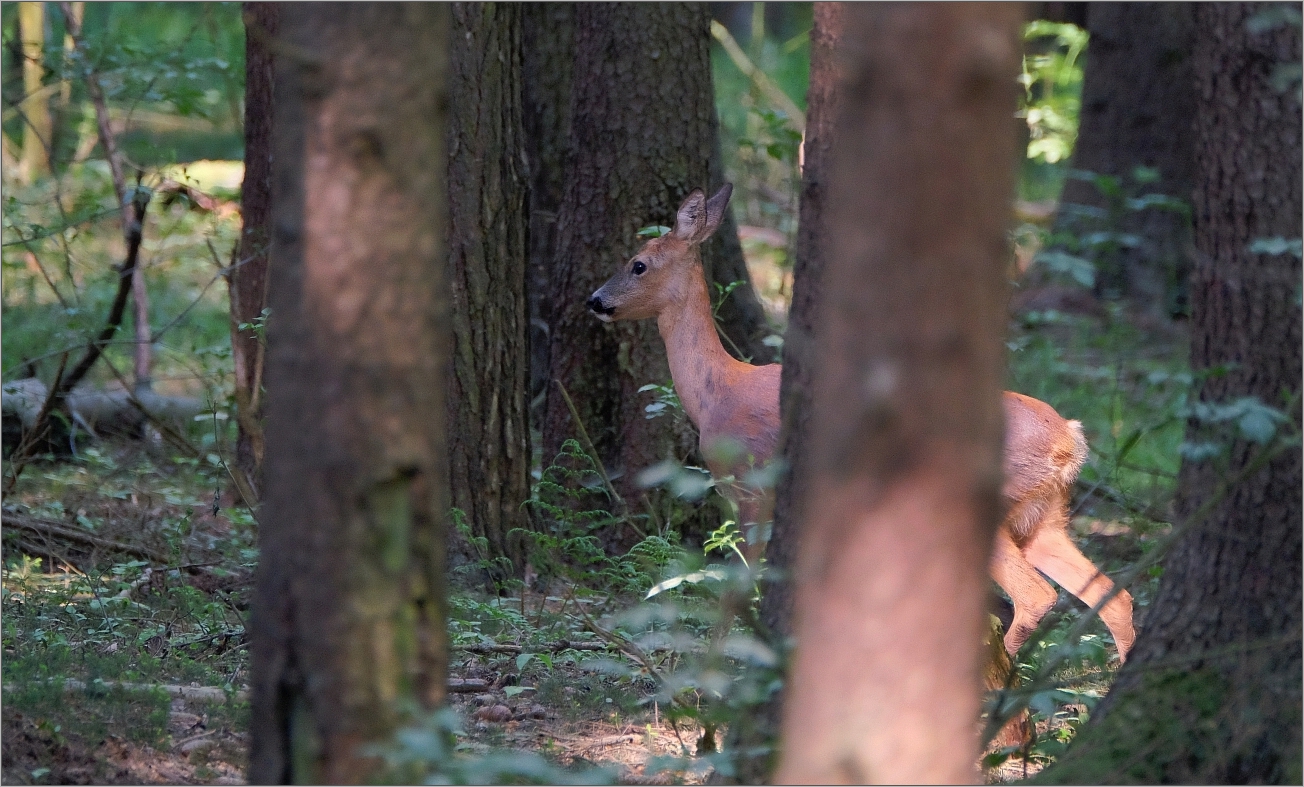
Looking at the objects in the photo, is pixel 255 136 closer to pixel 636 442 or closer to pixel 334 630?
pixel 636 442

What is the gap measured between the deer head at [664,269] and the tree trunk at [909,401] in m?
4.29

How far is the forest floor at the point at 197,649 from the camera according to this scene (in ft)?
11.8

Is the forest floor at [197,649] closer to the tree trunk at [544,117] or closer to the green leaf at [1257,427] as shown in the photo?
the green leaf at [1257,427]

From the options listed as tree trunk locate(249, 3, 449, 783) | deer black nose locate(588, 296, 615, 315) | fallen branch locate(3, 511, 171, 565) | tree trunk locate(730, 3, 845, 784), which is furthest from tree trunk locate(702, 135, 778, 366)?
tree trunk locate(249, 3, 449, 783)

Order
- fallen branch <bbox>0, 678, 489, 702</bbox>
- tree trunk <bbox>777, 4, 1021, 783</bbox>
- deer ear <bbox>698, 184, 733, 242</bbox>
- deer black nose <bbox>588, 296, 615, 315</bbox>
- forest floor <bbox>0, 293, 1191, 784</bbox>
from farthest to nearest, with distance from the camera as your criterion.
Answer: deer ear <bbox>698, 184, 733, 242</bbox> < deer black nose <bbox>588, 296, 615, 315</bbox> < fallen branch <bbox>0, 678, 489, 702</bbox> < forest floor <bbox>0, 293, 1191, 784</bbox> < tree trunk <bbox>777, 4, 1021, 783</bbox>

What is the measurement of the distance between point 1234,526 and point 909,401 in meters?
1.68

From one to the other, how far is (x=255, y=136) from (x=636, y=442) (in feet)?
8.20

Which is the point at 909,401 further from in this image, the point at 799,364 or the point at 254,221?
the point at 254,221

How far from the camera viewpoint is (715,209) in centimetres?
645

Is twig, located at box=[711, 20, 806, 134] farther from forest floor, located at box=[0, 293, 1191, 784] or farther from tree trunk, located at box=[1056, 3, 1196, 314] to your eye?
forest floor, located at box=[0, 293, 1191, 784]

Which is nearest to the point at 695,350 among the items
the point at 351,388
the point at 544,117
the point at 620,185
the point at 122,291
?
the point at 620,185

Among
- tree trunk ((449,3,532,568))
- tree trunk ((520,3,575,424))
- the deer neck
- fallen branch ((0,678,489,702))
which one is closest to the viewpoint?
fallen branch ((0,678,489,702))

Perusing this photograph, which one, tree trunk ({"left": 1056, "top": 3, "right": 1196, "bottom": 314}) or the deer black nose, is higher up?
tree trunk ({"left": 1056, "top": 3, "right": 1196, "bottom": 314})

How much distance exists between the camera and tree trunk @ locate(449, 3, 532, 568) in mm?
5578
